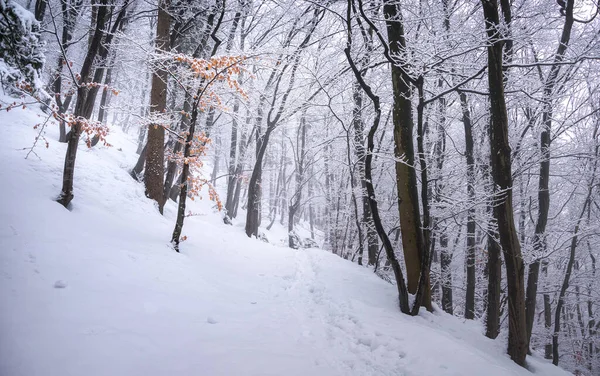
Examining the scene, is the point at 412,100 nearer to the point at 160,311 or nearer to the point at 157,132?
the point at 160,311

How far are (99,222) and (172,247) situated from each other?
1396 millimetres

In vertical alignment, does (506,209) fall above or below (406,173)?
below

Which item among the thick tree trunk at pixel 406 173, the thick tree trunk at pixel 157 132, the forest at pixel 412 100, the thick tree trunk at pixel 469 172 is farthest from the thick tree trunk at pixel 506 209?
the thick tree trunk at pixel 157 132

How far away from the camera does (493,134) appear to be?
4.39 metres

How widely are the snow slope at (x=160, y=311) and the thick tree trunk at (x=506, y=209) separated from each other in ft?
1.46

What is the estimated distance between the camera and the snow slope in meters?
2.25

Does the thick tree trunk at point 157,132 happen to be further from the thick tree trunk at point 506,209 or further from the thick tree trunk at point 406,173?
the thick tree trunk at point 506,209

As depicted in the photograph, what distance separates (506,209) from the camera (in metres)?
4.27

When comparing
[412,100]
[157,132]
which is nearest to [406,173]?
[412,100]

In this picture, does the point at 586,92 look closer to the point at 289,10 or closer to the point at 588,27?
the point at 588,27

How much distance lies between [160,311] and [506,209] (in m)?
5.37

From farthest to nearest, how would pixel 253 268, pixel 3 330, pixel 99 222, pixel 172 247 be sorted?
pixel 253 268
pixel 172 247
pixel 99 222
pixel 3 330

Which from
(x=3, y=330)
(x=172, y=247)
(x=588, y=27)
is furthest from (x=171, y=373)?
(x=588, y=27)

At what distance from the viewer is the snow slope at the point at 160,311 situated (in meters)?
2.25
